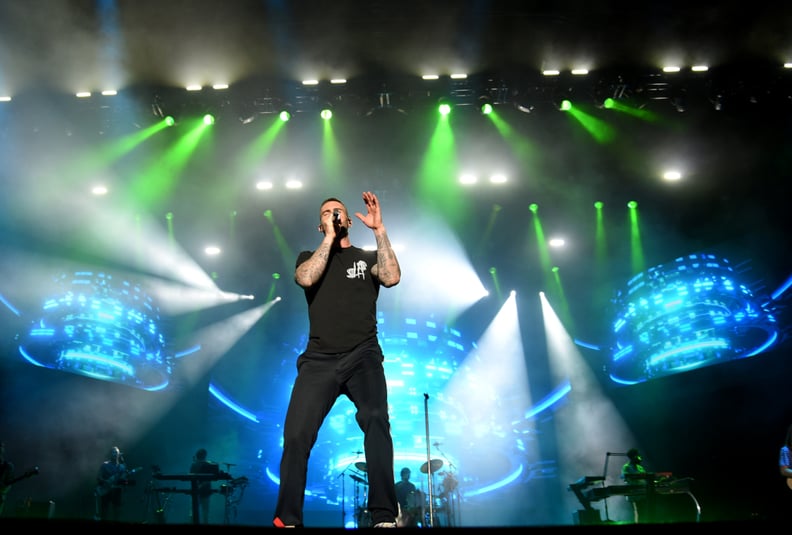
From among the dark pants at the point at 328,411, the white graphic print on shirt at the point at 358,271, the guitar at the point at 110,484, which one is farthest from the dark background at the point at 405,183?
the dark pants at the point at 328,411

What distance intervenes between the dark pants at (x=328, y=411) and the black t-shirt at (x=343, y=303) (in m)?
0.07

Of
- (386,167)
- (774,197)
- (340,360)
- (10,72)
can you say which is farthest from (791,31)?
(10,72)

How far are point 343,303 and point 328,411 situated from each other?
724 millimetres

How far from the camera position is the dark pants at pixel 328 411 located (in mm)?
2641

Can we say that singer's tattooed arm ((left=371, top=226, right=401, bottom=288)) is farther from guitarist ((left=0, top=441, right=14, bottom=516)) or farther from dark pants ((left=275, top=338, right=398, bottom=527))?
guitarist ((left=0, top=441, right=14, bottom=516))

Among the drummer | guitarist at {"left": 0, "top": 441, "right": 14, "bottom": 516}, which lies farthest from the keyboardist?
guitarist at {"left": 0, "top": 441, "right": 14, "bottom": 516}

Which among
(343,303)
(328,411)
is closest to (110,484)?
(343,303)

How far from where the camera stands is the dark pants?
2641 mm

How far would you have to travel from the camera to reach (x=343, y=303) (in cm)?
322

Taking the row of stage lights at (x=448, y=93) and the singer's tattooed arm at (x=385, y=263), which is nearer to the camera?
the singer's tattooed arm at (x=385, y=263)

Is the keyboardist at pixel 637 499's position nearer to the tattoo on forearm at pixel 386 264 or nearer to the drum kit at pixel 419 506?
the drum kit at pixel 419 506

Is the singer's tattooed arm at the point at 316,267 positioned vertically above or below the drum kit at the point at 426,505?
above

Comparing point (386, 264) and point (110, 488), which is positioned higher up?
point (386, 264)

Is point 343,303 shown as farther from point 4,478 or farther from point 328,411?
point 4,478
